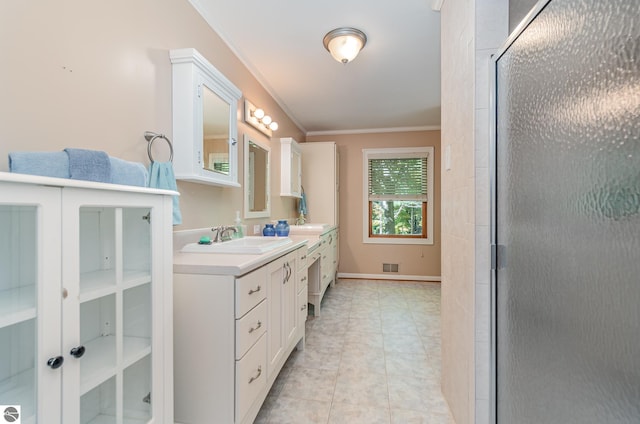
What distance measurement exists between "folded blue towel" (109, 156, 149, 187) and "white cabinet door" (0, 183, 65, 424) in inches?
15.6

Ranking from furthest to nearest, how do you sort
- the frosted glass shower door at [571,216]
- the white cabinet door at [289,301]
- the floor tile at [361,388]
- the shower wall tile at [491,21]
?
the white cabinet door at [289,301]
the floor tile at [361,388]
the shower wall tile at [491,21]
the frosted glass shower door at [571,216]

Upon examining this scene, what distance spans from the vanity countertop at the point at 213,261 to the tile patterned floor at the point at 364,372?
878 mm

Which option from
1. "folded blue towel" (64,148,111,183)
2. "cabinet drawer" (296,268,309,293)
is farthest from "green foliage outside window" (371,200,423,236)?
"folded blue towel" (64,148,111,183)

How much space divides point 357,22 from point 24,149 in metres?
2.06

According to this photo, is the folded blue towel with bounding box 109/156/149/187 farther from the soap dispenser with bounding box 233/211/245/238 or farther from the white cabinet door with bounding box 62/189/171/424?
the soap dispenser with bounding box 233/211/245/238

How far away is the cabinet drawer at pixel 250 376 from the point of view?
133cm

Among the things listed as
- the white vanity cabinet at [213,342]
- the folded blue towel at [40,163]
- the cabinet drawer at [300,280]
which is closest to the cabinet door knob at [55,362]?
the folded blue towel at [40,163]

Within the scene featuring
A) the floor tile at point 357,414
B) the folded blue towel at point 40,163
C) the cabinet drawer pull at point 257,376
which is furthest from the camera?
the floor tile at point 357,414

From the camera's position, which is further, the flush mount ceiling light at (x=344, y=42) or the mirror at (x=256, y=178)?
the mirror at (x=256, y=178)

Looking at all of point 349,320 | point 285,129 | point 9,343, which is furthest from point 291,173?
point 9,343

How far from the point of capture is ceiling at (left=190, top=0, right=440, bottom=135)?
2.02 meters

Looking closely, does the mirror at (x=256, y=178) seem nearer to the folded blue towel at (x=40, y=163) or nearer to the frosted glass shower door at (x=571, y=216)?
the folded blue towel at (x=40, y=163)

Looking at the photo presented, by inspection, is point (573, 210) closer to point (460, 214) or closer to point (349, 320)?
point (460, 214)

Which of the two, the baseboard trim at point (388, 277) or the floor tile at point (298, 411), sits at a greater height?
the baseboard trim at point (388, 277)
